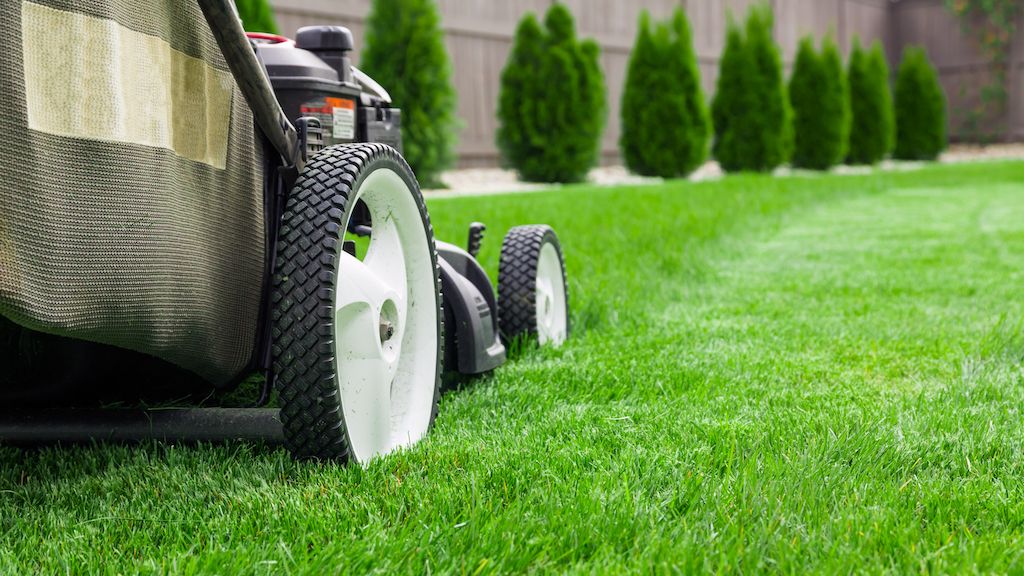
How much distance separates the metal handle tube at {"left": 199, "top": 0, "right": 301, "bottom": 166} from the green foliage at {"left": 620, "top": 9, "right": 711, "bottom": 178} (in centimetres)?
1205

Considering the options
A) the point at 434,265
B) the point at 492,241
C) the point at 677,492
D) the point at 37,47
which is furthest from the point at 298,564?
the point at 492,241

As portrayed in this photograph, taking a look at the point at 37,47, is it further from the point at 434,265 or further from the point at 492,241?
the point at 492,241

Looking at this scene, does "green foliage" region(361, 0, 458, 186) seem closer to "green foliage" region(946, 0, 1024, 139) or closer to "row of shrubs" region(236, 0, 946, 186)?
"row of shrubs" region(236, 0, 946, 186)

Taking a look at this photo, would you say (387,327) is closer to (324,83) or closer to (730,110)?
(324,83)

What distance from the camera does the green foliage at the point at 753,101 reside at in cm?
1475

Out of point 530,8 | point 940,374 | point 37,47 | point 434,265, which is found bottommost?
point 940,374

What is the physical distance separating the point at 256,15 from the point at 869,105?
13429mm

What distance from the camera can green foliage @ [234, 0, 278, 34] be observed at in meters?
7.59

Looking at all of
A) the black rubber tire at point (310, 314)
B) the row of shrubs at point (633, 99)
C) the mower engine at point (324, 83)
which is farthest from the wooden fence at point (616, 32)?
the black rubber tire at point (310, 314)

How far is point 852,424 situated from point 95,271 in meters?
1.49

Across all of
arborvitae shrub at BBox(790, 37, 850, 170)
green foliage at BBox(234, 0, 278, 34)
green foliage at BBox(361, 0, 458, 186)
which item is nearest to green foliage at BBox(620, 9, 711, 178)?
arborvitae shrub at BBox(790, 37, 850, 170)

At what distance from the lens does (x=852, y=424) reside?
211 centimetres

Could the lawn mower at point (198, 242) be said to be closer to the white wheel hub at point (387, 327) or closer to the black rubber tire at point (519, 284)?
the white wheel hub at point (387, 327)

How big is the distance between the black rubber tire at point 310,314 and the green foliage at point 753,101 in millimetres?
13640
